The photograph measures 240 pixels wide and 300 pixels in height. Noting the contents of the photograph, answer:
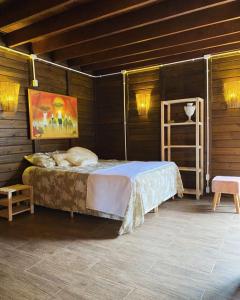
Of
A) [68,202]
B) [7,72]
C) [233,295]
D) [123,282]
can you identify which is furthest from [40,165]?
[233,295]

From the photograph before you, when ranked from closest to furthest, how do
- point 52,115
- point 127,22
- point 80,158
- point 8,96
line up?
1. point 127,22
2. point 8,96
3. point 80,158
4. point 52,115

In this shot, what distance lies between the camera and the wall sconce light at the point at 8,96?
11.6 ft

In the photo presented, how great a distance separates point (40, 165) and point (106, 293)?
2.41m

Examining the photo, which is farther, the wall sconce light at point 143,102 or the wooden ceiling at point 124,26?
the wall sconce light at point 143,102

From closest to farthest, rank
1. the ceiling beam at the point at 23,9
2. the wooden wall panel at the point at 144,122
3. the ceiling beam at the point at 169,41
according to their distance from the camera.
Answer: the ceiling beam at the point at 23,9
the ceiling beam at the point at 169,41
the wooden wall panel at the point at 144,122

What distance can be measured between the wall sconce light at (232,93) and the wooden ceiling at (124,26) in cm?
58

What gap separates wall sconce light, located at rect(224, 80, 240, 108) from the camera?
3.99 m

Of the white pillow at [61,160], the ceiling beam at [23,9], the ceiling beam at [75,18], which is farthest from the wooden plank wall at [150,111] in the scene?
the ceiling beam at [23,9]

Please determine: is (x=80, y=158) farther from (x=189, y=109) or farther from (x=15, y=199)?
(x=189, y=109)

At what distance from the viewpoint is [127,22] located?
9.91 ft

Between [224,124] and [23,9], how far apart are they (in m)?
3.54

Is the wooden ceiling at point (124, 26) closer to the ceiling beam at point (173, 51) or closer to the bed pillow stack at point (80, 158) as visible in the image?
the ceiling beam at point (173, 51)

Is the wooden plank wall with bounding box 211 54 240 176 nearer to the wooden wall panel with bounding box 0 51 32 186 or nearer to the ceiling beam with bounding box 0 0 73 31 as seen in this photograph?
the ceiling beam with bounding box 0 0 73 31

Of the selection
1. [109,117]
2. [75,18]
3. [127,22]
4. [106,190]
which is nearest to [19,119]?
[75,18]
